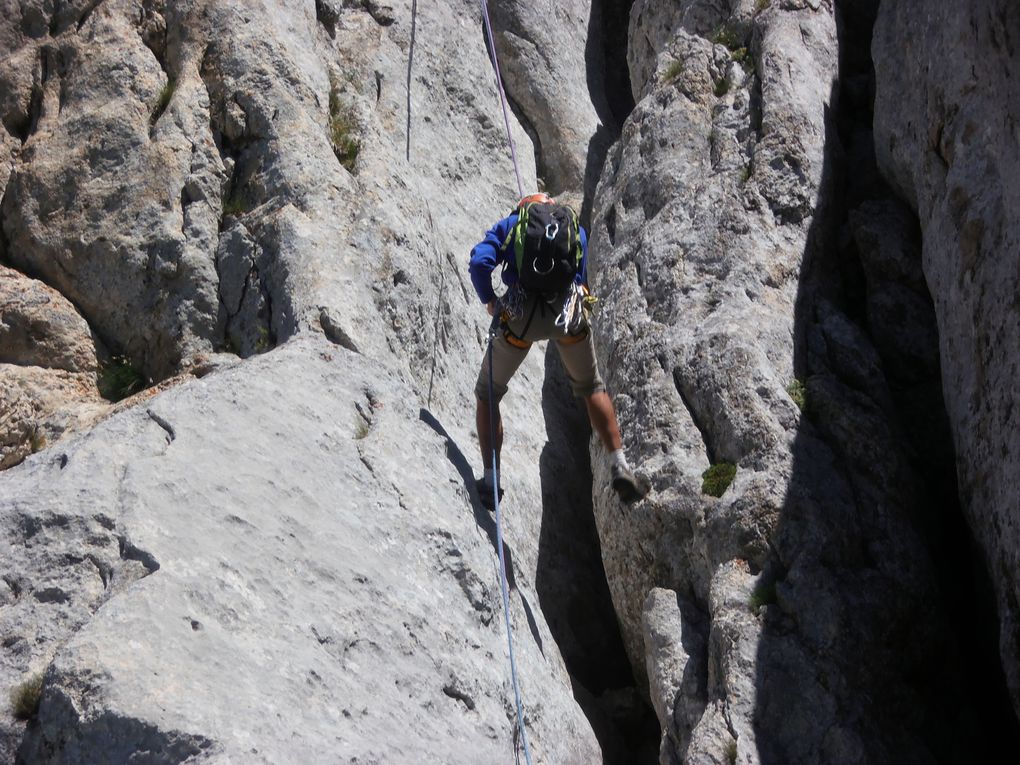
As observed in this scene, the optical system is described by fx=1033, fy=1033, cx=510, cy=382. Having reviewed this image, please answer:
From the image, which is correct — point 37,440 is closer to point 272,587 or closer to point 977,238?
point 272,587

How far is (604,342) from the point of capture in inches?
498

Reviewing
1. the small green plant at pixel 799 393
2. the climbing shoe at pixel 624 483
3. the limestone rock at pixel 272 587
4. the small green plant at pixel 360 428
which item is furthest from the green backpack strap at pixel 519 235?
the small green plant at pixel 799 393

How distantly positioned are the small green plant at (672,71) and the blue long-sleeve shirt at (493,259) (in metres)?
5.72

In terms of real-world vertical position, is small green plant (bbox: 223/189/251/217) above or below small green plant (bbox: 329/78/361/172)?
below

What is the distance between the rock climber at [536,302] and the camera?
9.45 metres

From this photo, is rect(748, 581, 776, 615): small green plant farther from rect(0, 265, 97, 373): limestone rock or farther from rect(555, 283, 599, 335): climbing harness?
rect(0, 265, 97, 373): limestone rock

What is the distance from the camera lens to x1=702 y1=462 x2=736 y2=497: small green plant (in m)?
10.4

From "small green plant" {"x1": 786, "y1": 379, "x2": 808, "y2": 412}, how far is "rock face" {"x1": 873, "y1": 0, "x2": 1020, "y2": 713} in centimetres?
142

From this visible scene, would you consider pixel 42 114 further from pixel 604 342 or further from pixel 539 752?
pixel 539 752

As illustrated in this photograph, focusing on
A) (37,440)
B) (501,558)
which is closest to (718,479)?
(501,558)

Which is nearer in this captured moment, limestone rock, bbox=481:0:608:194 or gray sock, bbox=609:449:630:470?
gray sock, bbox=609:449:630:470

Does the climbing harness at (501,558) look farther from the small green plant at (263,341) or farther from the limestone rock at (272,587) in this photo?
the small green plant at (263,341)

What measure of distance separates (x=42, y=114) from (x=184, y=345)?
143 inches

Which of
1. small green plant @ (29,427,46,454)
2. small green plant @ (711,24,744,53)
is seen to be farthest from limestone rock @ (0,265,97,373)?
small green plant @ (711,24,744,53)
